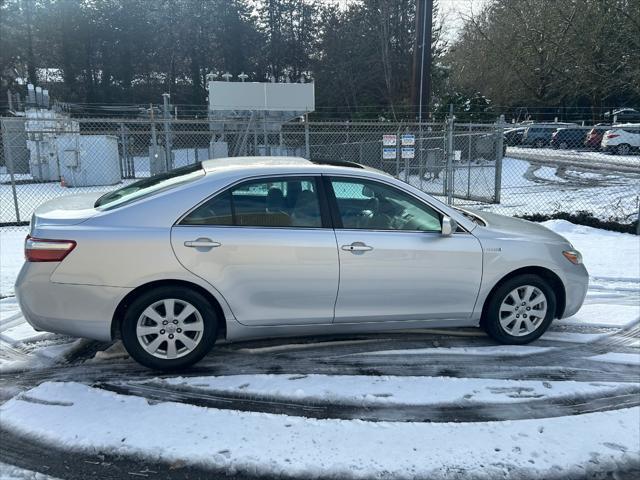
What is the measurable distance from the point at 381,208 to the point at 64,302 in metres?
2.43

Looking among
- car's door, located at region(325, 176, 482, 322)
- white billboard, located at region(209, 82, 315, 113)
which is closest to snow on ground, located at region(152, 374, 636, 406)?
car's door, located at region(325, 176, 482, 322)

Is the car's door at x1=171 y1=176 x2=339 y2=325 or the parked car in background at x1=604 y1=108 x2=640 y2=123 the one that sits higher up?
the parked car in background at x1=604 y1=108 x2=640 y2=123

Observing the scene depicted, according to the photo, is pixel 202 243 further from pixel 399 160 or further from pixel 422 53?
pixel 422 53

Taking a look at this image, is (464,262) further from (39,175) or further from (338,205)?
(39,175)

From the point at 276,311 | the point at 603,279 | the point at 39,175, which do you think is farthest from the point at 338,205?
the point at 39,175

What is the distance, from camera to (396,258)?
13.2ft

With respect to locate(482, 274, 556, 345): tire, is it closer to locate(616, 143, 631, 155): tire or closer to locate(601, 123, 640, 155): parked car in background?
locate(601, 123, 640, 155): parked car in background

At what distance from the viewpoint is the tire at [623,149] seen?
25.7 m

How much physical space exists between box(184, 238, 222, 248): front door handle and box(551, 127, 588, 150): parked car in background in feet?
105

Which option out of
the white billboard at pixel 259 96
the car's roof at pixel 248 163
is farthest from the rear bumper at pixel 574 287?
the white billboard at pixel 259 96

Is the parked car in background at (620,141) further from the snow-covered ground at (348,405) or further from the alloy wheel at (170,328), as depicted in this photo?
the alloy wheel at (170,328)

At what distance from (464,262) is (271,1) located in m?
53.6

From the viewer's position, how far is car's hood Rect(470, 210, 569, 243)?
4426mm

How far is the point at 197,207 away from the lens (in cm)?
382
